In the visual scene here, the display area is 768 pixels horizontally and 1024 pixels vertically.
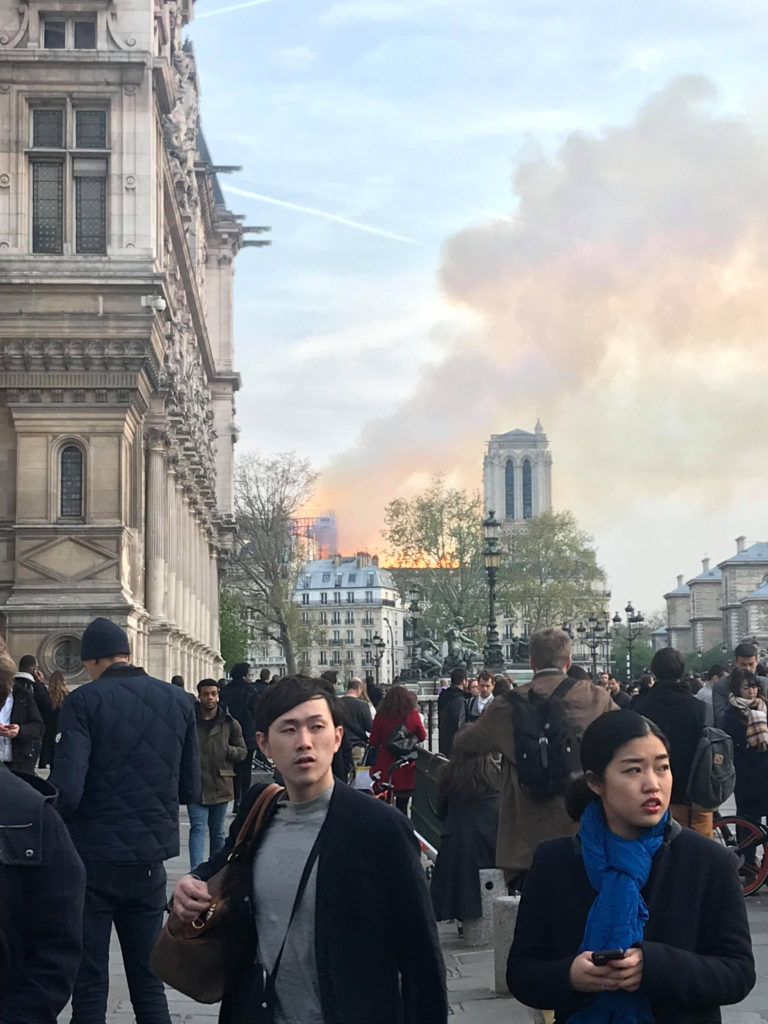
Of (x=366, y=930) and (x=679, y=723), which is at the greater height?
(x=679, y=723)

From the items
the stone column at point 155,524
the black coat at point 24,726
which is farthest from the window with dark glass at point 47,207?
the black coat at point 24,726

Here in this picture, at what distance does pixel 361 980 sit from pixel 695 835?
903 millimetres

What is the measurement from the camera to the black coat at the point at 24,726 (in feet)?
44.1

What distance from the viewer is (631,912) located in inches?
160

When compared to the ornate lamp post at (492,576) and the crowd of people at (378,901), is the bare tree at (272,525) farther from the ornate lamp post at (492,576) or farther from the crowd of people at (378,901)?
the crowd of people at (378,901)

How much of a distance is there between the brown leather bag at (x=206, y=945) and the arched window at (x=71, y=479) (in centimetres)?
2632

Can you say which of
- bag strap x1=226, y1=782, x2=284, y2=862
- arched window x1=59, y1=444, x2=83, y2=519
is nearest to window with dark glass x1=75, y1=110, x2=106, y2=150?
arched window x1=59, y1=444, x2=83, y2=519

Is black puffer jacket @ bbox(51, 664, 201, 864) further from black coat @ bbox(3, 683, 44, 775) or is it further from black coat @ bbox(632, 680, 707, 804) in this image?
black coat @ bbox(3, 683, 44, 775)

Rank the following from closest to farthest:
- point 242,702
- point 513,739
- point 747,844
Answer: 1. point 513,739
2. point 747,844
3. point 242,702

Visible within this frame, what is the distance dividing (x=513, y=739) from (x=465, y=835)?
3.03 metres

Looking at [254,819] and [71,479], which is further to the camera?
[71,479]

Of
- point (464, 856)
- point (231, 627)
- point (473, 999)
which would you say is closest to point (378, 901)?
point (473, 999)

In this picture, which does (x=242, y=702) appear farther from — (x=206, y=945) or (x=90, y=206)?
(x=206, y=945)

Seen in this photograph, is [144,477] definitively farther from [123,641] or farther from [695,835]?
[695,835]
